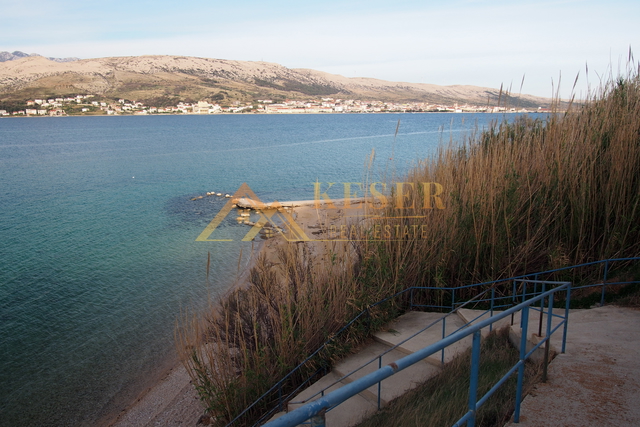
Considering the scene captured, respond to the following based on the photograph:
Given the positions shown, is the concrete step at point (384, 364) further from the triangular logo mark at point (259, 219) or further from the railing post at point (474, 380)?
the triangular logo mark at point (259, 219)

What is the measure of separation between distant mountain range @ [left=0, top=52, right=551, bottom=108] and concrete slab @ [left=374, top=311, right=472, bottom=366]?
112505mm

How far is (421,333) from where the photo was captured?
693 cm

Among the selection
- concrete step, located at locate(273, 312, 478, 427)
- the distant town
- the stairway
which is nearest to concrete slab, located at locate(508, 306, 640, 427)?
the stairway

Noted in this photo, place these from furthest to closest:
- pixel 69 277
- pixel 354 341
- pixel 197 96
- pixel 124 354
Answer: pixel 197 96
pixel 69 277
pixel 124 354
pixel 354 341

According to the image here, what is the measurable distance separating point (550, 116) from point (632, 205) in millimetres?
3272

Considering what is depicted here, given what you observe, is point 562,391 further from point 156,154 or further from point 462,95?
point 462,95

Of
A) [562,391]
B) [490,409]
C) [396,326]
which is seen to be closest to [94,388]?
[396,326]

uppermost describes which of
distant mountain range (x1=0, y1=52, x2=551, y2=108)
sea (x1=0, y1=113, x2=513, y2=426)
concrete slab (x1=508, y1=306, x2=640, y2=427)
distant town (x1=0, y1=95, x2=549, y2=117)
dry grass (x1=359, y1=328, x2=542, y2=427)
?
distant mountain range (x1=0, y1=52, x2=551, y2=108)

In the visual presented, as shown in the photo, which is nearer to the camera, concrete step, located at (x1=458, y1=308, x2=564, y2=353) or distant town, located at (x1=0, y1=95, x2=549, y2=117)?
concrete step, located at (x1=458, y1=308, x2=564, y2=353)

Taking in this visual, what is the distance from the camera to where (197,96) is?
5615 inches

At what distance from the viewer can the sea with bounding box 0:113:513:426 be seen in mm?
9805

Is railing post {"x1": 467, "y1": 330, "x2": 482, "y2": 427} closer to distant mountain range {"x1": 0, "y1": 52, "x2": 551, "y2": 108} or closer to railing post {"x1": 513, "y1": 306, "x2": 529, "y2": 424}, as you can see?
railing post {"x1": 513, "y1": 306, "x2": 529, "y2": 424}

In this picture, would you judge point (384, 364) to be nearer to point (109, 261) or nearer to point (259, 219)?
point (109, 261)

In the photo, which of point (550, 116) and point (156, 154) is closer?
point (550, 116)
